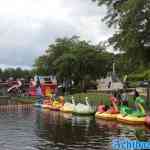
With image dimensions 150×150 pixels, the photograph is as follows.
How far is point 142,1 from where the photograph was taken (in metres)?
44.9

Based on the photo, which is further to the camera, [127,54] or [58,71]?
[58,71]

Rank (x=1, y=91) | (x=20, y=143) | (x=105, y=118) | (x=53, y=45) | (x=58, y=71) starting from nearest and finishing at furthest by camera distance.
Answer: (x=20, y=143) < (x=105, y=118) < (x=58, y=71) < (x=53, y=45) < (x=1, y=91)

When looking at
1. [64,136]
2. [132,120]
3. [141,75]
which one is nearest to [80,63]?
[141,75]

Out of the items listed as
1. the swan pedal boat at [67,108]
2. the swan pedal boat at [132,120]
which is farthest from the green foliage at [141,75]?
the swan pedal boat at [132,120]

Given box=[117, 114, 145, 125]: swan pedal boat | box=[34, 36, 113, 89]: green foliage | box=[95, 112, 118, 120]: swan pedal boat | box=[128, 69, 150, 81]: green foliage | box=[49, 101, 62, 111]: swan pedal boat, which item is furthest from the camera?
box=[34, 36, 113, 89]: green foliage

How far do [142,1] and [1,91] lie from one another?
8395 centimetres

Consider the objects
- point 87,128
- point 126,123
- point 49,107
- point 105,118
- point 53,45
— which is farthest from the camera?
point 53,45

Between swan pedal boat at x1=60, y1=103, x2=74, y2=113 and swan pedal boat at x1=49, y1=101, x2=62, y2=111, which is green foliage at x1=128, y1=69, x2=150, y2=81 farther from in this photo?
swan pedal boat at x1=49, y1=101, x2=62, y2=111

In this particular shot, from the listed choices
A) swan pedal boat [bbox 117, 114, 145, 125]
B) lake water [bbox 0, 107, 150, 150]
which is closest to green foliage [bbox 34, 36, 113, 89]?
swan pedal boat [bbox 117, 114, 145, 125]

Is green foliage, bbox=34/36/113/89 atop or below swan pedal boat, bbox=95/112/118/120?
atop

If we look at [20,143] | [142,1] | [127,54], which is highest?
[142,1]

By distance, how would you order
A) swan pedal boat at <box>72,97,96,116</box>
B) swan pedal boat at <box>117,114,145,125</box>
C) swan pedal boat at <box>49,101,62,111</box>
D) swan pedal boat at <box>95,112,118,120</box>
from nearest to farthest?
swan pedal boat at <box>117,114,145,125</box> → swan pedal boat at <box>95,112,118,120</box> → swan pedal boat at <box>72,97,96,116</box> → swan pedal boat at <box>49,101,62,111</box>

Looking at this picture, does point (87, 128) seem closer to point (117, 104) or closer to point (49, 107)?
point (117, 104)

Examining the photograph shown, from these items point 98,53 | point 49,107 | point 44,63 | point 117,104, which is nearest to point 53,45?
point 44,63
